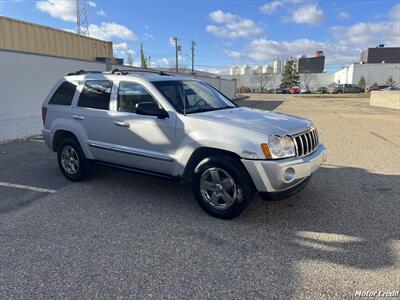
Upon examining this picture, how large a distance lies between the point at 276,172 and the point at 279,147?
1.01ft

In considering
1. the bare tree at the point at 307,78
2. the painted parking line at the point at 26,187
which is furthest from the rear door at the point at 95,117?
the bare tree at the point at 307,78

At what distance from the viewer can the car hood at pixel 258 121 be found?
3793 mm

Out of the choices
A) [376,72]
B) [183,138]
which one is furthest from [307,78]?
[183,138]

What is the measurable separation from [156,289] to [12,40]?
12912mm

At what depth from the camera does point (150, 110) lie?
13.6 feet

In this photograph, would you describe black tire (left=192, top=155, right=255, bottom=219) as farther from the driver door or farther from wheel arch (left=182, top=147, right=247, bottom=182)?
the driver door

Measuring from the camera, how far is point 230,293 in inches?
104

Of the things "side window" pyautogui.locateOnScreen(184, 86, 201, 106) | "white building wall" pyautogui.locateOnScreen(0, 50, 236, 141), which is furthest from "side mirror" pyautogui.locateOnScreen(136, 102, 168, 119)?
"white building wall" pyautogui.locateOnScreen(0, 50, 236, 141)

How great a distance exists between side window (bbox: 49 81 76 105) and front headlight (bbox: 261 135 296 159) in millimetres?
3478

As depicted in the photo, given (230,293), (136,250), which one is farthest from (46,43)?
(230,293)

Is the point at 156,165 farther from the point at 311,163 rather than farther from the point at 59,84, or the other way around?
the point at 59,84

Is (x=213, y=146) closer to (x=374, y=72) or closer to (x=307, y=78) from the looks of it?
(x=374, y=72)

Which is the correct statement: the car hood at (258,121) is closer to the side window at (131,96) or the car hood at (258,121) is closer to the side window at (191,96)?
the side window at (191,96)

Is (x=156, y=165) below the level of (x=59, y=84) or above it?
below
